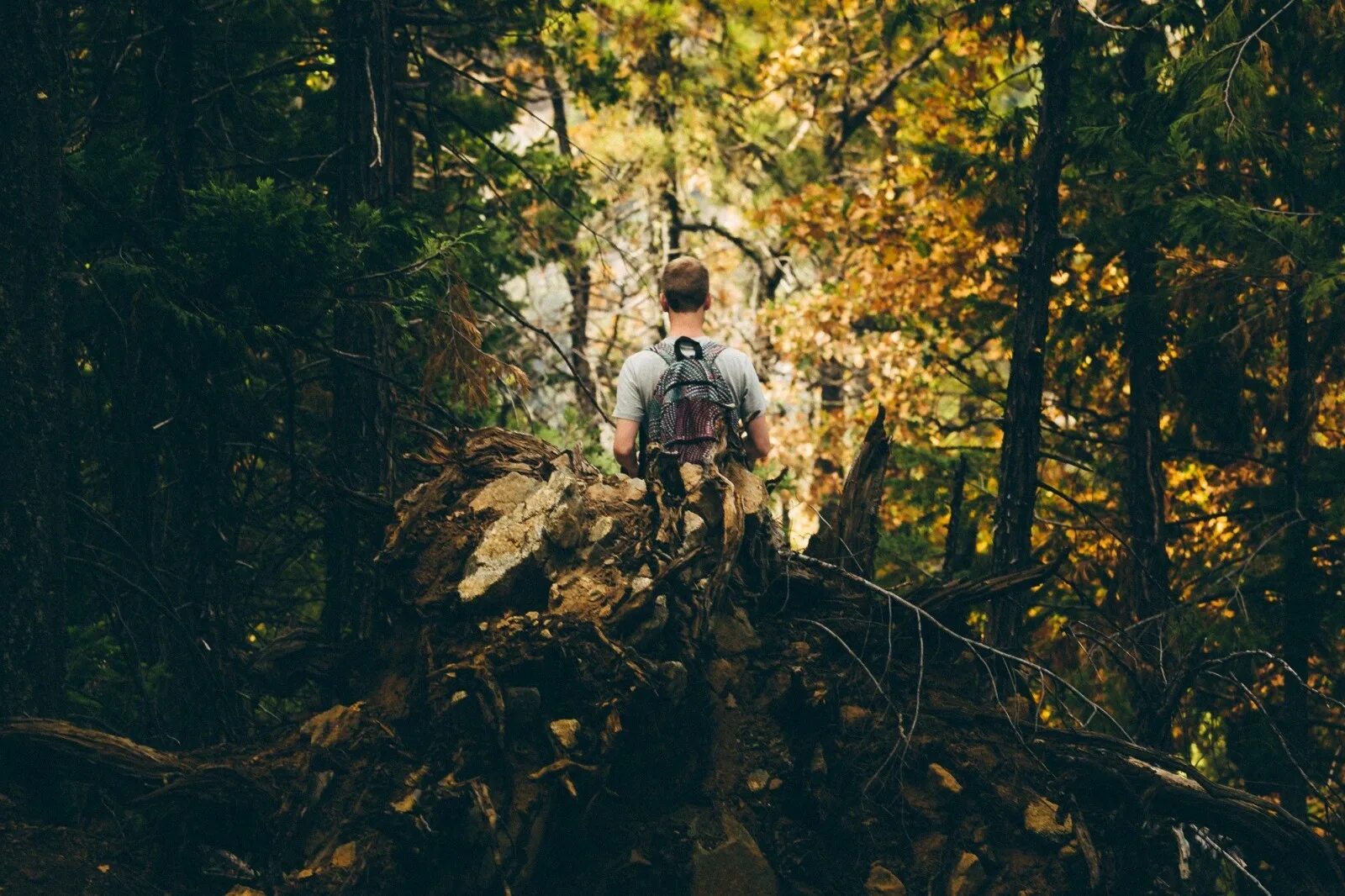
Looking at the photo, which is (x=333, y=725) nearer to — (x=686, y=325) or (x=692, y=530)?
(x=692, y=530)

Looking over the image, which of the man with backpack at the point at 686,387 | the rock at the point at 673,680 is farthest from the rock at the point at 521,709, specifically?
the man with backpack at the point at 686,387

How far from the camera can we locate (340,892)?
3916 millimetres

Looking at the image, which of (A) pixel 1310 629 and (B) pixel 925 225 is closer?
(A) pixel 1310 629

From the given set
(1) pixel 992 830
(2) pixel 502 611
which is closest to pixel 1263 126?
(1) pixel 992 830

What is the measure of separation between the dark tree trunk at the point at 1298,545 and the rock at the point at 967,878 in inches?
258

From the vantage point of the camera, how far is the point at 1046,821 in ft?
15.2

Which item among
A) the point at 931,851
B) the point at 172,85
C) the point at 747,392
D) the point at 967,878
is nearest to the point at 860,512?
the point at 747,392

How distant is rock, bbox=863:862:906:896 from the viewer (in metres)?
4.46

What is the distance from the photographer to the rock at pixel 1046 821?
4598mm

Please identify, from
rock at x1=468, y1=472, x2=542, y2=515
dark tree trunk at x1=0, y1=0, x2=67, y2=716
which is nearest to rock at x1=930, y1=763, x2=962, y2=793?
rock at x1=468, y1=472, x2=542, y2=515

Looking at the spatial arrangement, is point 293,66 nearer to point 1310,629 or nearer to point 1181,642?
point 1181,642

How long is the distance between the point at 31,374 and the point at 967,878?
4.13 metres

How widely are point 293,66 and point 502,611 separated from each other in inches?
196

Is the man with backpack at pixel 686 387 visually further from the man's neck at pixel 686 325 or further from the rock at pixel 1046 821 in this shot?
the rock at pixel 1046 821
